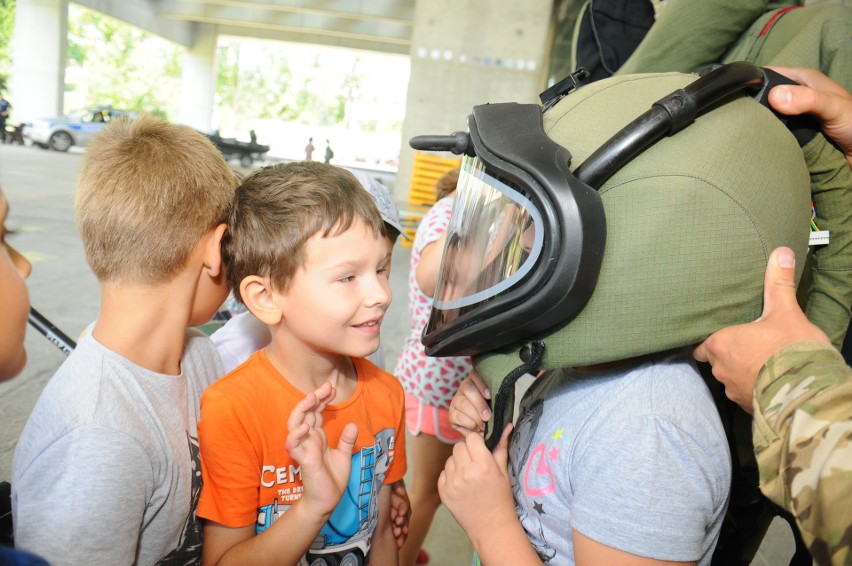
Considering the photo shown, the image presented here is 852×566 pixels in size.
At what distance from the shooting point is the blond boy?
1.07 metres

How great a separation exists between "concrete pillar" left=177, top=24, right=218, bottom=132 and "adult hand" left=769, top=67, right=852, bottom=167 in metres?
30.5

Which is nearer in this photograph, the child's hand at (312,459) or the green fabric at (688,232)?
the green fabric at (688,232)

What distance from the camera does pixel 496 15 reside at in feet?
41.4

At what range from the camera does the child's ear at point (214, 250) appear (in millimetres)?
1373

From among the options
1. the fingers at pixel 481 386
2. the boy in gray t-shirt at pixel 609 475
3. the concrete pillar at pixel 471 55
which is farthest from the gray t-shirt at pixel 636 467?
the concrete pillar at pixel 471 55

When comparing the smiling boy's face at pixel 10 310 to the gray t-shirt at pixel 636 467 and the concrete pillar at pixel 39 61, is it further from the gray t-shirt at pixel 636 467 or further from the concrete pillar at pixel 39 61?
the concrete pillar at pixel 39 61

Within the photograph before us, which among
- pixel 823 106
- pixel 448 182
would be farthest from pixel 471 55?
pixel 823 106

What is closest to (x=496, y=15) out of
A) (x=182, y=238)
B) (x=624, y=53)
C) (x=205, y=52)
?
(x=624, y=53)

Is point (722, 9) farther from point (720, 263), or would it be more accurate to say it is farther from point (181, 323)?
point (181, 323)

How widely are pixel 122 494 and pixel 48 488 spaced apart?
11 centimetres

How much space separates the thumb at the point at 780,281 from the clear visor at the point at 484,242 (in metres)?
0.36

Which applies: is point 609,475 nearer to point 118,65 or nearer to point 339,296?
point 339,296

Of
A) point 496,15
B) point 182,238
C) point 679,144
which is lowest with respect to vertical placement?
point 182,238

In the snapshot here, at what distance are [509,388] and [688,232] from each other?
0.42m
